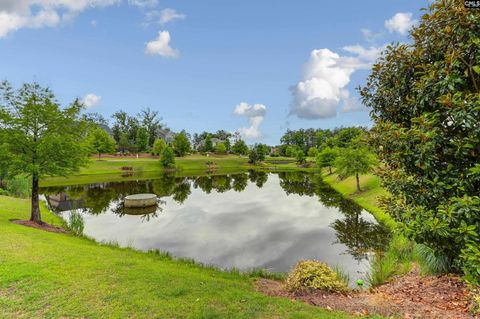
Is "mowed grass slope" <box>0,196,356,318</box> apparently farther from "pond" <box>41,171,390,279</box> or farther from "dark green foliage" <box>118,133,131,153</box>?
"dark green foliage" <box>118,133,131,153</box>

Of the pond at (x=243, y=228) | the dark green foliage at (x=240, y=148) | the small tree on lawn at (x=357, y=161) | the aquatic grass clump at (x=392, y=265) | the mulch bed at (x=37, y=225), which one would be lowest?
the pond at (x=243, y=228)

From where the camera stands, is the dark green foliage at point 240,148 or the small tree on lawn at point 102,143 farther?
the dark green foliage at point 240,148

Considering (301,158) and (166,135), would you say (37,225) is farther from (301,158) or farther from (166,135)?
(166,135)

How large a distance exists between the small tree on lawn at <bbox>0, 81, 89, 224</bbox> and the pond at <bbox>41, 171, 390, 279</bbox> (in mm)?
5415

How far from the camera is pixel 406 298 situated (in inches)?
324

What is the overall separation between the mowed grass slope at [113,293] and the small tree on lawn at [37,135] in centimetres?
777

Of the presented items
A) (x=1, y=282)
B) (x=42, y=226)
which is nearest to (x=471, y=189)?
(x=1, y=282)

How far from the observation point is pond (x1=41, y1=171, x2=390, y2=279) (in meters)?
16.2

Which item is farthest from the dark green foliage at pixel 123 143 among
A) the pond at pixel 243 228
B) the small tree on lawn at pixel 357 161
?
the small tree on lawn at pixel 357 161

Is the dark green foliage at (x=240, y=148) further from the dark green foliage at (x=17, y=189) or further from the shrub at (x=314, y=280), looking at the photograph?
the shrub at (x=314, y=280)

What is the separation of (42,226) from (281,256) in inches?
599

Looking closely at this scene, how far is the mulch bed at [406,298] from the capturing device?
691 cm

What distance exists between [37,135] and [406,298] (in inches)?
824

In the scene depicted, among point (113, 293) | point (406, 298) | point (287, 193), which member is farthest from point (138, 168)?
point (406, 298)
